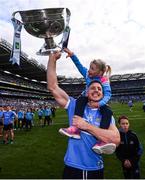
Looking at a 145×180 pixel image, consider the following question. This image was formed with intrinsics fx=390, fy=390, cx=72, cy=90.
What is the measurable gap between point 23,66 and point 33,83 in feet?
83.6

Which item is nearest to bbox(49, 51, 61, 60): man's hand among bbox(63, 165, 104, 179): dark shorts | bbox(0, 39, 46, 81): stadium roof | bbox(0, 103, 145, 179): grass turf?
bbox(63, 165, 104, 179): dark shorts

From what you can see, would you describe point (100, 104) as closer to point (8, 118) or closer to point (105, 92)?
point (105, 92)

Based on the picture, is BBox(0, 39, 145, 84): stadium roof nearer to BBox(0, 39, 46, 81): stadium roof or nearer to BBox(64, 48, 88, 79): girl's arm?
BBox(0, 39, 46, 81): stadium roof

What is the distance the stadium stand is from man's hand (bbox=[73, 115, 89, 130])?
2016 inches

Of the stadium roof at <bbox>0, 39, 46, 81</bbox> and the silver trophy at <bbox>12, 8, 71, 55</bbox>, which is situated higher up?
the stadium roof at <bbox>0, 39, 46, 81</bbox>

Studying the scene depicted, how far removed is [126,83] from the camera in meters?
133

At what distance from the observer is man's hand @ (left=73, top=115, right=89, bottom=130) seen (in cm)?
395

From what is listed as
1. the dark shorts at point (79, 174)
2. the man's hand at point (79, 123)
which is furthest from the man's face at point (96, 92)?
the dark shorts at point (79, 174)

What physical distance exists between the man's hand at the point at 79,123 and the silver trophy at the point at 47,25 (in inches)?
32.1

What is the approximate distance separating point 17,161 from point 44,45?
904 cm

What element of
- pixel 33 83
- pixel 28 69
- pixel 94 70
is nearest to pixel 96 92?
pixel 94 70

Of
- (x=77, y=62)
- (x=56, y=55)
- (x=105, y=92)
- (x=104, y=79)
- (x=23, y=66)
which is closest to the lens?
(x=56, y=55)

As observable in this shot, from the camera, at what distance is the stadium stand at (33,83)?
7814cm

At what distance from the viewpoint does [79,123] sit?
13.1ft
